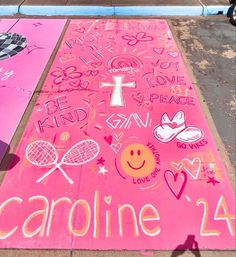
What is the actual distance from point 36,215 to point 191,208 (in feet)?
7.44

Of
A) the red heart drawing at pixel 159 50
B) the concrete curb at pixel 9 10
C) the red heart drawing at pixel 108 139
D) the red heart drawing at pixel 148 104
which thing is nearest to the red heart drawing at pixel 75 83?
the red heart drawing at pixel 148 104

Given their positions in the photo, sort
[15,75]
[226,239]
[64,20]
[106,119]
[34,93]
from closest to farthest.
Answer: [226,239] → [106,119] → [34,93] → [15,75] → [64,20]

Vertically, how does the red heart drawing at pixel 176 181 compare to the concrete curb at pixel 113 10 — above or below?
below

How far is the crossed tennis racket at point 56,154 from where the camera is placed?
5.43 m

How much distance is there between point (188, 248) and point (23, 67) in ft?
19.1

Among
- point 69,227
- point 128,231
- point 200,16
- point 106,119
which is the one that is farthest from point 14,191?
point 200,16

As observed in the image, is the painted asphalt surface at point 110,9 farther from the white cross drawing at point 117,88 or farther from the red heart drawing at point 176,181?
the red heart drawing at point 176,181

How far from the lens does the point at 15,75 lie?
25.1 feet

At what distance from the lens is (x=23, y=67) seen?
7.97 metres

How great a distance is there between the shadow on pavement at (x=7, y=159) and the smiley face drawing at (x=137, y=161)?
1.85 meters

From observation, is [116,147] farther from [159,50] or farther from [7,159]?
[159,50]

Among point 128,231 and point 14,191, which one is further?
point 14,191

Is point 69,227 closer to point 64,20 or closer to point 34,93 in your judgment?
point 34,93

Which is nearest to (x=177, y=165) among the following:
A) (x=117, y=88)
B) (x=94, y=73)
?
(x=117, y=88)
